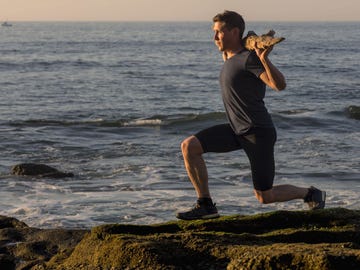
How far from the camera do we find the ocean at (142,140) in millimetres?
11594

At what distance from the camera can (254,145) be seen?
6.86 meters

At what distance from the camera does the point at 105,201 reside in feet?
38.3

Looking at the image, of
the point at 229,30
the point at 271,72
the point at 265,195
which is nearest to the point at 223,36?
the point at 229,30

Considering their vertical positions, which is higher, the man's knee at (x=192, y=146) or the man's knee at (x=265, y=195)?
the man's knee at (x=192, y=146)

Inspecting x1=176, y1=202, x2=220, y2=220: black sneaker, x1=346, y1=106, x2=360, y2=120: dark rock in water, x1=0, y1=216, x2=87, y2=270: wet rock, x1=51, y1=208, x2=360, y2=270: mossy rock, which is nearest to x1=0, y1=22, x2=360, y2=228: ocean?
x1=346, y1=106, x2=360, y2=120: dark rock in water

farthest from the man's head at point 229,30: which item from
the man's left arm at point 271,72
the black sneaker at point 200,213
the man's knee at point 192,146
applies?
the black sneaker at point 200,213

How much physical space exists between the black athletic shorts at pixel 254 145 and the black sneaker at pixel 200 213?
1.48 feet

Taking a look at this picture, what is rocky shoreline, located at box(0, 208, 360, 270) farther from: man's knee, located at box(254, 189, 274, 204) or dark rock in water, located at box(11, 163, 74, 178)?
dark rock in water, located at box(11, 163, 74, 178)

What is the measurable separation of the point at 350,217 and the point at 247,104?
4.21ft

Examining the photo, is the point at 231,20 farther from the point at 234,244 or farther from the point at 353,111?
the point at 353,111

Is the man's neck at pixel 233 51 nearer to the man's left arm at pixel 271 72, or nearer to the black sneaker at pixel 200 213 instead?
the man's left arm at pixel 271 72

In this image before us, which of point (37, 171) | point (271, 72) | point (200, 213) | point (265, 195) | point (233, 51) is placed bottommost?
point (37, 171)

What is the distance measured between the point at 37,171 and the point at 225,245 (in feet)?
30.0

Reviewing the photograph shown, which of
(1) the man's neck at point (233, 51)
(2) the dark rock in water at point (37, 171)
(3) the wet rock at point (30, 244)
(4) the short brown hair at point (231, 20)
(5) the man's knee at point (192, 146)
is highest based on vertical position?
(4) the short brown hair at point (231, 20)
